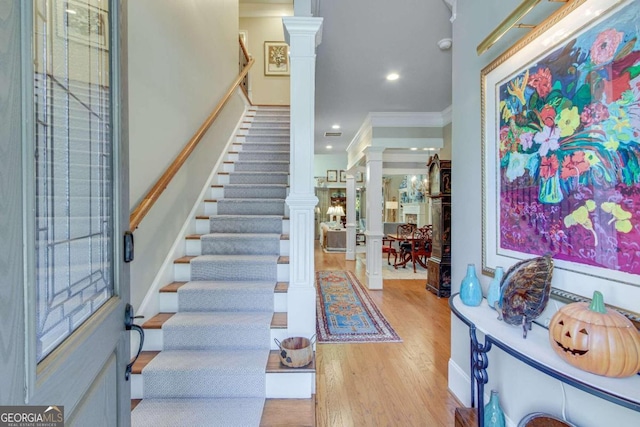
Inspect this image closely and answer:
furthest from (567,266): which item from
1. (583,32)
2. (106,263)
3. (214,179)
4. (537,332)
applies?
(214,179)

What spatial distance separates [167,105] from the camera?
7.72 feet

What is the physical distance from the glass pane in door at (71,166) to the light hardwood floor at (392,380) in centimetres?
162

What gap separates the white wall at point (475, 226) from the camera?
1208 millimetres

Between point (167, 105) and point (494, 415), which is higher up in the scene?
point (167, 105)

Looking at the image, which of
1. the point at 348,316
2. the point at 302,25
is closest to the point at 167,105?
the point at 302,25

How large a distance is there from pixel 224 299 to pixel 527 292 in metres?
1.89

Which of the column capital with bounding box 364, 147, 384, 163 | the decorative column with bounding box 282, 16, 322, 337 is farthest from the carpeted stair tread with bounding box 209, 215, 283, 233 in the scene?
the column capital with bounding box 364, 147, 384, 163

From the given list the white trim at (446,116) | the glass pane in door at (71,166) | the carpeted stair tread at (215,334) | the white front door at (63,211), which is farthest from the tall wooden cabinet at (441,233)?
the glass pane in door at (71,166)

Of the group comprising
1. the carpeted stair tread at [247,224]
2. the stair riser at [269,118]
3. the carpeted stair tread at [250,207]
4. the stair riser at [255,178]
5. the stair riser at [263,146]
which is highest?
the stair riser at [269,118]

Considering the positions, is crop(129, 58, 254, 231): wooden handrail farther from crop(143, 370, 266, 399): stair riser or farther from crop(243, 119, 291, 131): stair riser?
crop(243, 119, 291, 131): stair riser

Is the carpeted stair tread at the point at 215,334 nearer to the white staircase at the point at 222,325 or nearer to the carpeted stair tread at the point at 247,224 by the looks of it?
the white staircase at the point at 222,325

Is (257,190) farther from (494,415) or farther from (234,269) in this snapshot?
(494,415)

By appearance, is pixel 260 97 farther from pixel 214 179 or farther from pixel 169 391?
pixel 169 391

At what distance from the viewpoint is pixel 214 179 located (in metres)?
3.54
